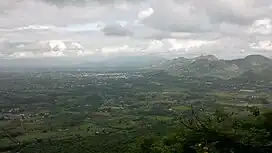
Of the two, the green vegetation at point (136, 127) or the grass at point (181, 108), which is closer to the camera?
the green vegetation at point (136, 127)

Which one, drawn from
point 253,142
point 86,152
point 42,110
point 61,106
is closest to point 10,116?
point 42,110

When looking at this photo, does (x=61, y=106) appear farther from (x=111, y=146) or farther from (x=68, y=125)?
(x=111, y=146)

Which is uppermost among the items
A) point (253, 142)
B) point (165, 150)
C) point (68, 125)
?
point (253, 142)

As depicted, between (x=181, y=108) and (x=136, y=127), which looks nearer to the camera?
(x=136, y=127)

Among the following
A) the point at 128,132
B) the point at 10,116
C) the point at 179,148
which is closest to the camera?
the point at 179,148

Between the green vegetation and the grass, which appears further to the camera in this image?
the grass

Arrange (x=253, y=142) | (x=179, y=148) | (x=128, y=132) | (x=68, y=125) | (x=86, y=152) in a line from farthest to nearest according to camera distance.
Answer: (x=68, y=125) → (x=128, y=132) → (x=86, y=152) → (x=179, y=148) → (x=253, y=142)

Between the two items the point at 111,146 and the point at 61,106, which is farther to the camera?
the point at 61,106

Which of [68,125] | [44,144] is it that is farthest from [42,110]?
[44,144]

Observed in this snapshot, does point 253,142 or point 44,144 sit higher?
point 253,142

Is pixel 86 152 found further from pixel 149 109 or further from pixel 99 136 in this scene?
pixel 149 109
